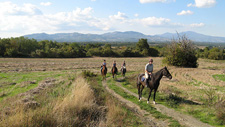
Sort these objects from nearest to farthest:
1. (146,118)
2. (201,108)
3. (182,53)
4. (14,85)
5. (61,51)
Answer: (146,118)
(201,108)
(14,85)
(182,53)
(61,51)

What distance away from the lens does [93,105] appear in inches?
314

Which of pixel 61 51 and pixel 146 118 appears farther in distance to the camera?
pixel 61 51

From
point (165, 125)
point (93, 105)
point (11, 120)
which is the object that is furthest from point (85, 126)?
point (165, 125)

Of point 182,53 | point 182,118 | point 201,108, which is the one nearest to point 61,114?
point 182,118

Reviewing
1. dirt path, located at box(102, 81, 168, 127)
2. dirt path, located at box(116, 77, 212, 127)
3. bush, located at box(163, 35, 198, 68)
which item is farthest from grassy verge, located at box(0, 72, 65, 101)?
→ bush, located at box(163, 35, 198, 68)

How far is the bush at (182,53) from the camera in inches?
1139

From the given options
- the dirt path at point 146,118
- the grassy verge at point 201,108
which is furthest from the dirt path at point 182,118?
the dirt path at point 146,118

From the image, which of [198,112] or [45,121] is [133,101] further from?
[45,121]

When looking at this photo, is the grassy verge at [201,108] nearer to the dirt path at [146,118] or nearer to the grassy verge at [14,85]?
the dirt path at [146,118]

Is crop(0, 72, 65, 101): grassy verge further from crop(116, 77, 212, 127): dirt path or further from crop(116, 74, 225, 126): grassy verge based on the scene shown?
crop(116, 74, 225, 126): grassy verge

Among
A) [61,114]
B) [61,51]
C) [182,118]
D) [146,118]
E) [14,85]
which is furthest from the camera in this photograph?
[61,51]

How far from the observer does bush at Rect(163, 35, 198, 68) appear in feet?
94.9

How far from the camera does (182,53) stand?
29.0m

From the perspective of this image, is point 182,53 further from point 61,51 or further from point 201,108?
point 61,51
